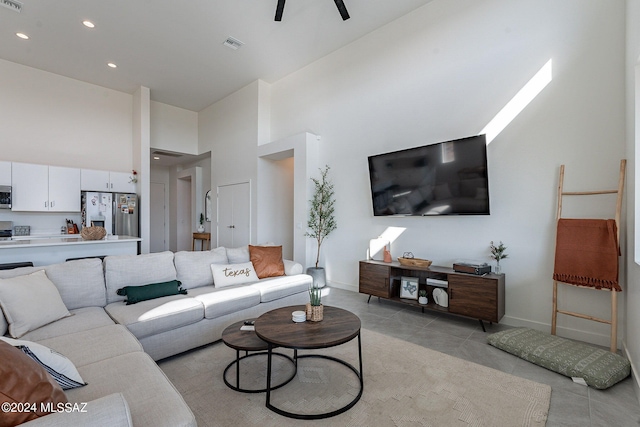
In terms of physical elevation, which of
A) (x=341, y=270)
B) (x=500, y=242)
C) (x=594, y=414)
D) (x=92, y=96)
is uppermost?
(x=92, y=96)

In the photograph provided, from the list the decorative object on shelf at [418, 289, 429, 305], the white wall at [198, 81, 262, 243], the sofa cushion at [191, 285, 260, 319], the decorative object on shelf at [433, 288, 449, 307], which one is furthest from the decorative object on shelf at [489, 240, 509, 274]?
the white wall at [198, 81, 262, 243]

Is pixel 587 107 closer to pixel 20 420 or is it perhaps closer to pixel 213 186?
pixel 20 420

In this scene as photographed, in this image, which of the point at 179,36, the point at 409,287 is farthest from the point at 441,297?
the point at 179,36

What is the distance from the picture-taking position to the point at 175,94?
6449mm

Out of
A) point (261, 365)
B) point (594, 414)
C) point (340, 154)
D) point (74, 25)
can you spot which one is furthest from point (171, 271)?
point (74, 25)

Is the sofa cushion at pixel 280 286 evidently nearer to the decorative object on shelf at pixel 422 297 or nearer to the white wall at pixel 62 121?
the decorative object on shelf at pixel 422 297

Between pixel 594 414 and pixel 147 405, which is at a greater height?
pixel 147 405

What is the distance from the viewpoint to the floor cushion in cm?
207

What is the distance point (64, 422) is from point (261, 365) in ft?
5.26

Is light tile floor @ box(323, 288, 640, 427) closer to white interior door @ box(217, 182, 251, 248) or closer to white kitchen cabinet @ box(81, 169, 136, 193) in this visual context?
white interior door @ box(217, 182, 251, 248)

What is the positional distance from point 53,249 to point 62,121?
10.6 ft

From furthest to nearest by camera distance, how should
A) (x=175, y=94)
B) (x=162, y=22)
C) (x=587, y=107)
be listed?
(x=175, y=94)
(x=162, y=22)
(x=587, y=107)

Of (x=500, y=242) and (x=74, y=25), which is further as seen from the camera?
(x=74, y=25)

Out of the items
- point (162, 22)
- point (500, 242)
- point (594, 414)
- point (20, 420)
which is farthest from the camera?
point (162, 22)
